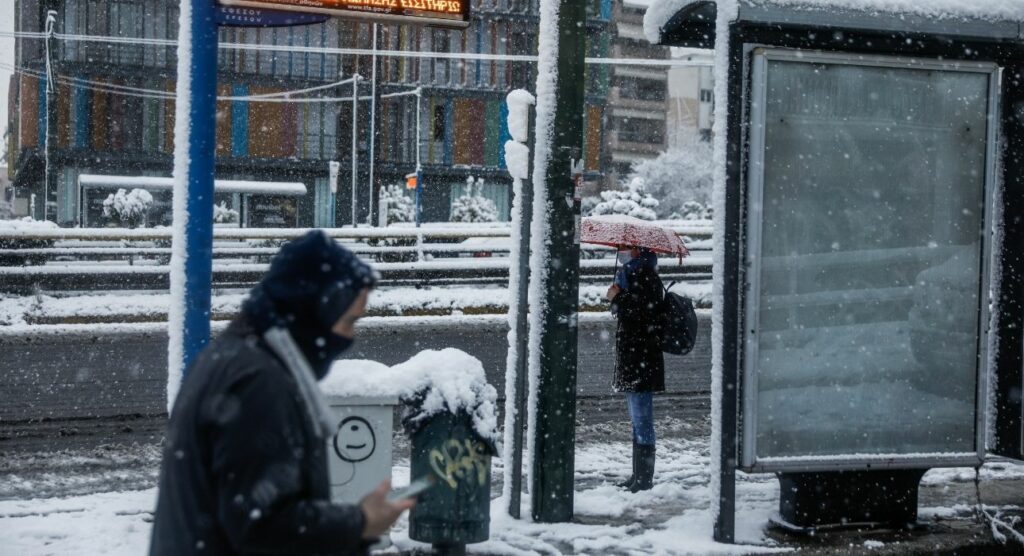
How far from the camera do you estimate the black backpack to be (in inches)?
272

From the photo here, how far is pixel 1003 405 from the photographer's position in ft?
21.7

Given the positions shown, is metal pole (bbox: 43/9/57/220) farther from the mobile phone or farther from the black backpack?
the mobile phone

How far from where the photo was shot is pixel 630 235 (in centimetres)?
694

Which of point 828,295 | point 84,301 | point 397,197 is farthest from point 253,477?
point 397,197

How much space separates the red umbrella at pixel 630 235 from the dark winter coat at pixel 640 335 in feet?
0.70

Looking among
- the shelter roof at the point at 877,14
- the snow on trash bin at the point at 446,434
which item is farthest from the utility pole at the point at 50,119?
the snow on trash bin at the point at 446,434

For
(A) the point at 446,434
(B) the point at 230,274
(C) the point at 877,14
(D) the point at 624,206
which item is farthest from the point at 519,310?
(D) the point at 624,206

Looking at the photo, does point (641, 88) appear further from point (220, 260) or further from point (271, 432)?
point (271, 432)

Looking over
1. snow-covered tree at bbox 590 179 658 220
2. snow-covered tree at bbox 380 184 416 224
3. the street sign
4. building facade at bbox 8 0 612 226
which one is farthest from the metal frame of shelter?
snow-covered tree at bbox 380 184 416 224

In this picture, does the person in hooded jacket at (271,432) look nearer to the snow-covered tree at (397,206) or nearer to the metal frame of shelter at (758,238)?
the metal frame of shelter at (758,238)

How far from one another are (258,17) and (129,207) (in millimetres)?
22617

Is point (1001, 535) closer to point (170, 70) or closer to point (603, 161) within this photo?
point (170, 70)

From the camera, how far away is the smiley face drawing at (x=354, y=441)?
17.0ft

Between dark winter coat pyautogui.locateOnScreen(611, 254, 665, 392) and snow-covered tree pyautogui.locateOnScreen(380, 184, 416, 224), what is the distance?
32772 mm
